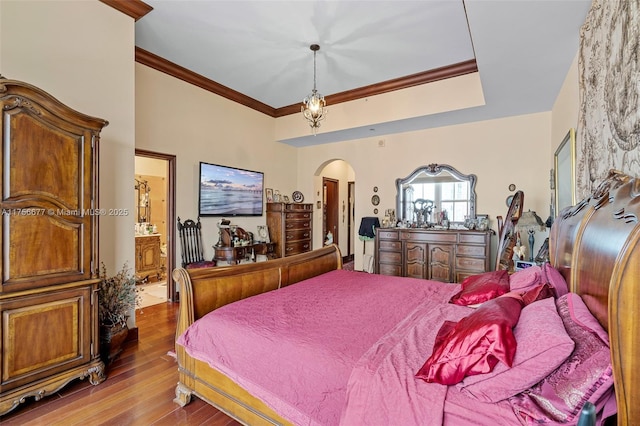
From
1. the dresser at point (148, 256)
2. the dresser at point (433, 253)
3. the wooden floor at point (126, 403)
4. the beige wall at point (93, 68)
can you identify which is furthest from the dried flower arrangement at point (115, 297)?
the dresser at point (433, 253)

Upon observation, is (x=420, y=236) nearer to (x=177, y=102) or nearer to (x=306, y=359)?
(x=306, y=359)

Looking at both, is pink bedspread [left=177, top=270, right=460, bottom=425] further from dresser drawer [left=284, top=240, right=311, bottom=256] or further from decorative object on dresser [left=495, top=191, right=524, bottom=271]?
dresser drawer [left=284, top=240, right=311, bottom=256]

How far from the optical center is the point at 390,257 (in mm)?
5105

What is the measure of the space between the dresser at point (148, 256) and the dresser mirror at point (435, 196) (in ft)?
15.1

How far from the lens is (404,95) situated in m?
4.65

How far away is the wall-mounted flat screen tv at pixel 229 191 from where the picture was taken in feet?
15.9

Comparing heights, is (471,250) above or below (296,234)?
below

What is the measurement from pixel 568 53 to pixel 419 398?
10.5 feet

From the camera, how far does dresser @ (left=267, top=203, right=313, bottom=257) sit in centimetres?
580

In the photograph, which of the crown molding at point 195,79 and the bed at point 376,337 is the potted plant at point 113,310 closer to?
the bed at point 376,337

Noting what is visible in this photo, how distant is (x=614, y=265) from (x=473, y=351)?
0.53 m

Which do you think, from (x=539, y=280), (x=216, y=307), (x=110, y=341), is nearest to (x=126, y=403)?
(x=110, y=341)

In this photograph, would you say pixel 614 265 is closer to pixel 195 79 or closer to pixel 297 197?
pixel 195 79

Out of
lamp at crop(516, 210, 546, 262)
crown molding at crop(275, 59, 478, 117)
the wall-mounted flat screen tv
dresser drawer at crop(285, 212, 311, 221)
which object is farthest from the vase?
lamp at crop(516, 210, 546, 262)
